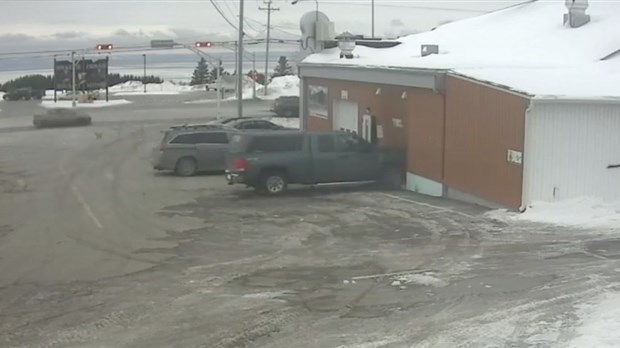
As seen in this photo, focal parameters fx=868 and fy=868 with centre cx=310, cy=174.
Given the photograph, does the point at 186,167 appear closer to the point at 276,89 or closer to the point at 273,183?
the point at 273,183

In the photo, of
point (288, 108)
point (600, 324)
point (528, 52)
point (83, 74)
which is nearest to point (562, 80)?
point (528, 52)

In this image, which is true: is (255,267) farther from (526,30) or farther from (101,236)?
(526,30)

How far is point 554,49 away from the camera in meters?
28.0

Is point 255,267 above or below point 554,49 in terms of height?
below

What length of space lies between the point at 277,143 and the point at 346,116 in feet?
27.6

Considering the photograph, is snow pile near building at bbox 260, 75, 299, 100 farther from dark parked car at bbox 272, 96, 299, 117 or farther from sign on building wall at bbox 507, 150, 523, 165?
sign on building wall at bbox 507, 150, 523, 165

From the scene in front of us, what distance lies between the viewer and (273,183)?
80.8 feet

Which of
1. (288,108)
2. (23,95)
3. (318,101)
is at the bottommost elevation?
(288,108)

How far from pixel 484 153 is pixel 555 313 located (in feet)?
38.2

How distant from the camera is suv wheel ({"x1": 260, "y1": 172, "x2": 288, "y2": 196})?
24562mm

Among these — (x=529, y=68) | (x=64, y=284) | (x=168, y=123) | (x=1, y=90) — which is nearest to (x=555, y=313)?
(x=64, y=284)

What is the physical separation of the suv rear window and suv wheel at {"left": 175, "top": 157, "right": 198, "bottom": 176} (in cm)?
712

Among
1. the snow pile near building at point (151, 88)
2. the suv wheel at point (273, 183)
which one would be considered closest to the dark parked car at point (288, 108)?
the suv wheel at point (273, 183)

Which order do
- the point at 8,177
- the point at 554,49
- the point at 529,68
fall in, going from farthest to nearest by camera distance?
the point at 8,177, the point at 554,49, the point at 529,68
